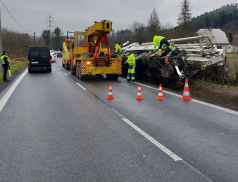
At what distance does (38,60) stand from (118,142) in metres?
19.8

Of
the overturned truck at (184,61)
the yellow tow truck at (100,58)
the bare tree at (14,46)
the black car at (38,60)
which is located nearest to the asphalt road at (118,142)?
the overturned truck at (184,61)

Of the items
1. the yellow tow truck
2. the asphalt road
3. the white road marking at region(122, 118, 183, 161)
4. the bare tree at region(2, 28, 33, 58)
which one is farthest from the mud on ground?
the bare tree at region(2, 28, 33, 58)

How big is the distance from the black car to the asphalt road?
48.8ft

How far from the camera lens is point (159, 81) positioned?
14883 millimetres

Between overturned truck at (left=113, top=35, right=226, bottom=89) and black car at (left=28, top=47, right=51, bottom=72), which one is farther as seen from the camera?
black car at (left=28, top=47, right=51, bottom=72)

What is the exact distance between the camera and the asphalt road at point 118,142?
400 cm

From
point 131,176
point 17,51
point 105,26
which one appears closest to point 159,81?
point 105,26

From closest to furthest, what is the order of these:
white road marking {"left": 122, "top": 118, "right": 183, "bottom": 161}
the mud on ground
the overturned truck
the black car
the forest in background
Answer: white road marking {"left": 122, "top": 118, "right": 183, "bottom": 161}
the mud on ground
the overturned truck
the black car
the forest in background

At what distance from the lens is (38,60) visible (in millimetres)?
23609

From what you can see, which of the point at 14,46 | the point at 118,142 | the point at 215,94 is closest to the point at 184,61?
the point at 215,94

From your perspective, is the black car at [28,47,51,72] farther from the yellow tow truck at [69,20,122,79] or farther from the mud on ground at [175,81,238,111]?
the mud on ground at [175,81,238,111]

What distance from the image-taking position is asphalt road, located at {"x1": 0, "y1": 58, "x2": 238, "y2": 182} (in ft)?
13.1

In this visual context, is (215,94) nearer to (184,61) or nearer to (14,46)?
(184,61)

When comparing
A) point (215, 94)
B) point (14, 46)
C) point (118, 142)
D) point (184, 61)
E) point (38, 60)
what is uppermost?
point (14, 46)
